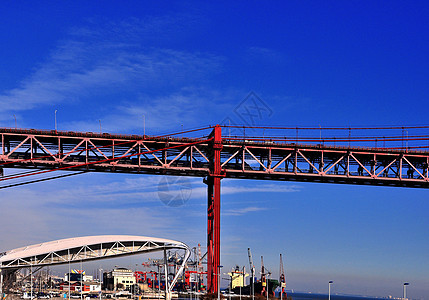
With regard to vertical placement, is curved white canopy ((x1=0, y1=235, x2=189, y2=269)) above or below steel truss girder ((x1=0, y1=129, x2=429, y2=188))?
below

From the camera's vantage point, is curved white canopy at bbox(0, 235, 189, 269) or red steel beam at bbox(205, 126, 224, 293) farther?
curved white canopy at bbox(0, 235, 189, 269)

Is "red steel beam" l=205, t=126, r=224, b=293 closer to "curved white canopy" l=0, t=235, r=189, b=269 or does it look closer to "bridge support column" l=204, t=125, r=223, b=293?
"bridge support column" l=204, t=125, r=223, b=293

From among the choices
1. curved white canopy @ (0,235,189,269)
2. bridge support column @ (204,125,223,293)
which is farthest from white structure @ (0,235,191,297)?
bridge support column @ (204,125,223,293)

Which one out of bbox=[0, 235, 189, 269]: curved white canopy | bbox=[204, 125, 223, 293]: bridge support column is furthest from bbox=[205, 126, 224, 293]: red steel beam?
bbox=[0, 235, 189, 269]: curved white canopy

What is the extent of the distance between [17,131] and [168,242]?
146ft

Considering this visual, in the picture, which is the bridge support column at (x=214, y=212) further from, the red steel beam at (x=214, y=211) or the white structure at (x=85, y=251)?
the white structure at (x=85, y=251)

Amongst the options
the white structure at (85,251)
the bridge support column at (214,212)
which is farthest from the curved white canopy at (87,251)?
the bridge support column at (214,212)

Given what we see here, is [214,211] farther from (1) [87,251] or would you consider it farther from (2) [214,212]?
(1) [87,251]

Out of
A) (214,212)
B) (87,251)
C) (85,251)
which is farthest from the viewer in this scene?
(87,251)

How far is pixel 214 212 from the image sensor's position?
8988 centimetres

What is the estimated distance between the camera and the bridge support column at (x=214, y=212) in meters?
89.9

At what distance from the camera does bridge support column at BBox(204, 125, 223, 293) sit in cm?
8988

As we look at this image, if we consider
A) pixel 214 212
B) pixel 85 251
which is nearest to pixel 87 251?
pixel 85 251

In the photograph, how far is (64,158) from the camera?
308 feet
